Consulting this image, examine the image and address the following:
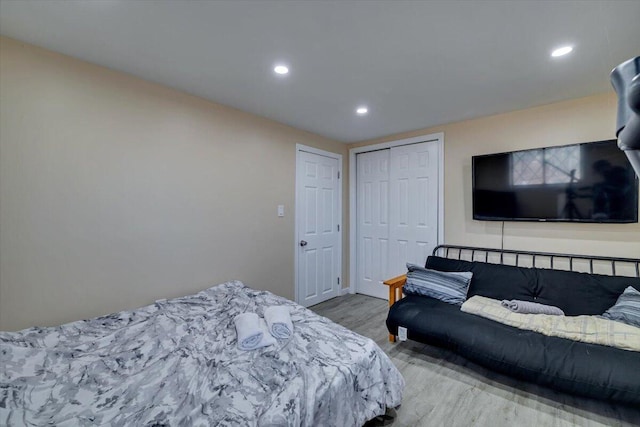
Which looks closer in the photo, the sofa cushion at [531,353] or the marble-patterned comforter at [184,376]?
the marble-patterned comforter at [184,376]

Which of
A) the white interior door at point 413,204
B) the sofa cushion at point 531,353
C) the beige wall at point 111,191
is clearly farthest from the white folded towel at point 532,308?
the beige wall at point 111,191

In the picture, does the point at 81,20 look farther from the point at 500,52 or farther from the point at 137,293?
the point at 500,52

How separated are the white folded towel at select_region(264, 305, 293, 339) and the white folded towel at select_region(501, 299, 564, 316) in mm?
1932

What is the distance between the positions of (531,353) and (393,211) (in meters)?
2.27

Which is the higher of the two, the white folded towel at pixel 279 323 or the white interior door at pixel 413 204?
the white interior door at pixel 413 204

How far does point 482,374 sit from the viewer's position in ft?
7.07

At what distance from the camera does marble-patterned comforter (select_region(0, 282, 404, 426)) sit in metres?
1.12

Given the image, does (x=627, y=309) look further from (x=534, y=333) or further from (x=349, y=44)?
(x=349, y=44)

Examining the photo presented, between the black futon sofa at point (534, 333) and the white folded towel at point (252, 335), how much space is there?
134 cm

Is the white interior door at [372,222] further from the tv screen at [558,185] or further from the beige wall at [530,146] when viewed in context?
the tv screen at [558,185]

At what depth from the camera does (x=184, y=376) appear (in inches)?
52.8

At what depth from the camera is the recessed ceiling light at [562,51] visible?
5.90ft

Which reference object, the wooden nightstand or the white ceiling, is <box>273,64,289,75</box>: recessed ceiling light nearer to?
the white ceiling

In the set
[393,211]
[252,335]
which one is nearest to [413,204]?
[393,211]
